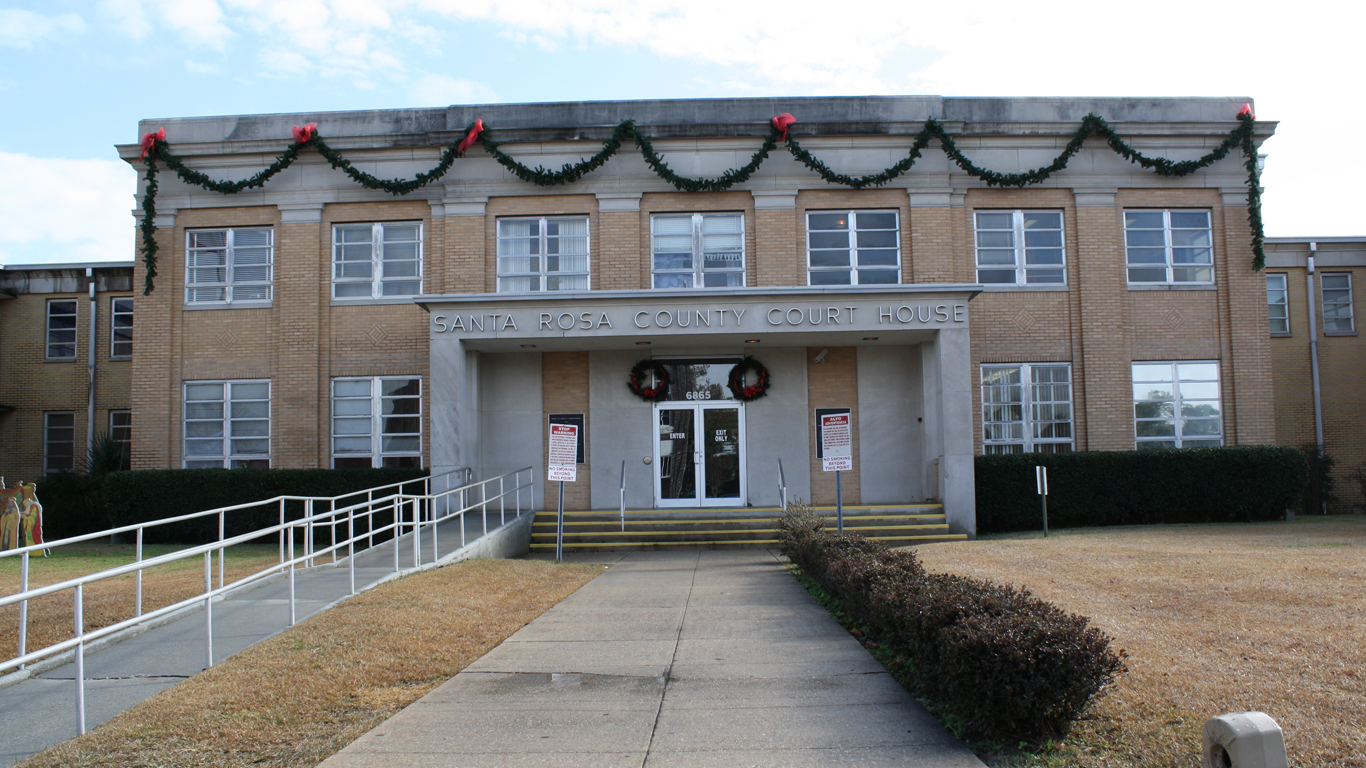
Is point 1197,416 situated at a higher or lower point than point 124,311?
lower

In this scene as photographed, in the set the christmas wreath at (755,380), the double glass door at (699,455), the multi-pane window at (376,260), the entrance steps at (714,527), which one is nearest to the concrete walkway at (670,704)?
the entrance steps at (714,527)

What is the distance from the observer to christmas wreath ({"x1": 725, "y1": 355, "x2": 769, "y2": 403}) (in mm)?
18594

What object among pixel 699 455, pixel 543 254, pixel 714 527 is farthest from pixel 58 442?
pixel 714 527

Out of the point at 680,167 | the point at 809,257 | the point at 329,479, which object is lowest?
the point at 329,479

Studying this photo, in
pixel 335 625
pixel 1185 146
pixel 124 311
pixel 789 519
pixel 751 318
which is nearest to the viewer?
pixel 335 625

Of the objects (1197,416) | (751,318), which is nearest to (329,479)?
(751,318)

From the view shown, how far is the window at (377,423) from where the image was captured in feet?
62.7

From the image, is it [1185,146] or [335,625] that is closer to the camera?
[335,625]

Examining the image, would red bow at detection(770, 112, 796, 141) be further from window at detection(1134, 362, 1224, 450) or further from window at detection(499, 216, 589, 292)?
window at detection(1134, 362, 1224, 450)

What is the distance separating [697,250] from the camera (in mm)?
19172

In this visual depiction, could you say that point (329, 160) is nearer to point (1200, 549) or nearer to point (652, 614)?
point (652, 614)

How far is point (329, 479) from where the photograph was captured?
1817cm

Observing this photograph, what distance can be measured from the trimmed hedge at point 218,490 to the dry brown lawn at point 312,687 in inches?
332

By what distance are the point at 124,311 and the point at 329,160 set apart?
34.6 ft
